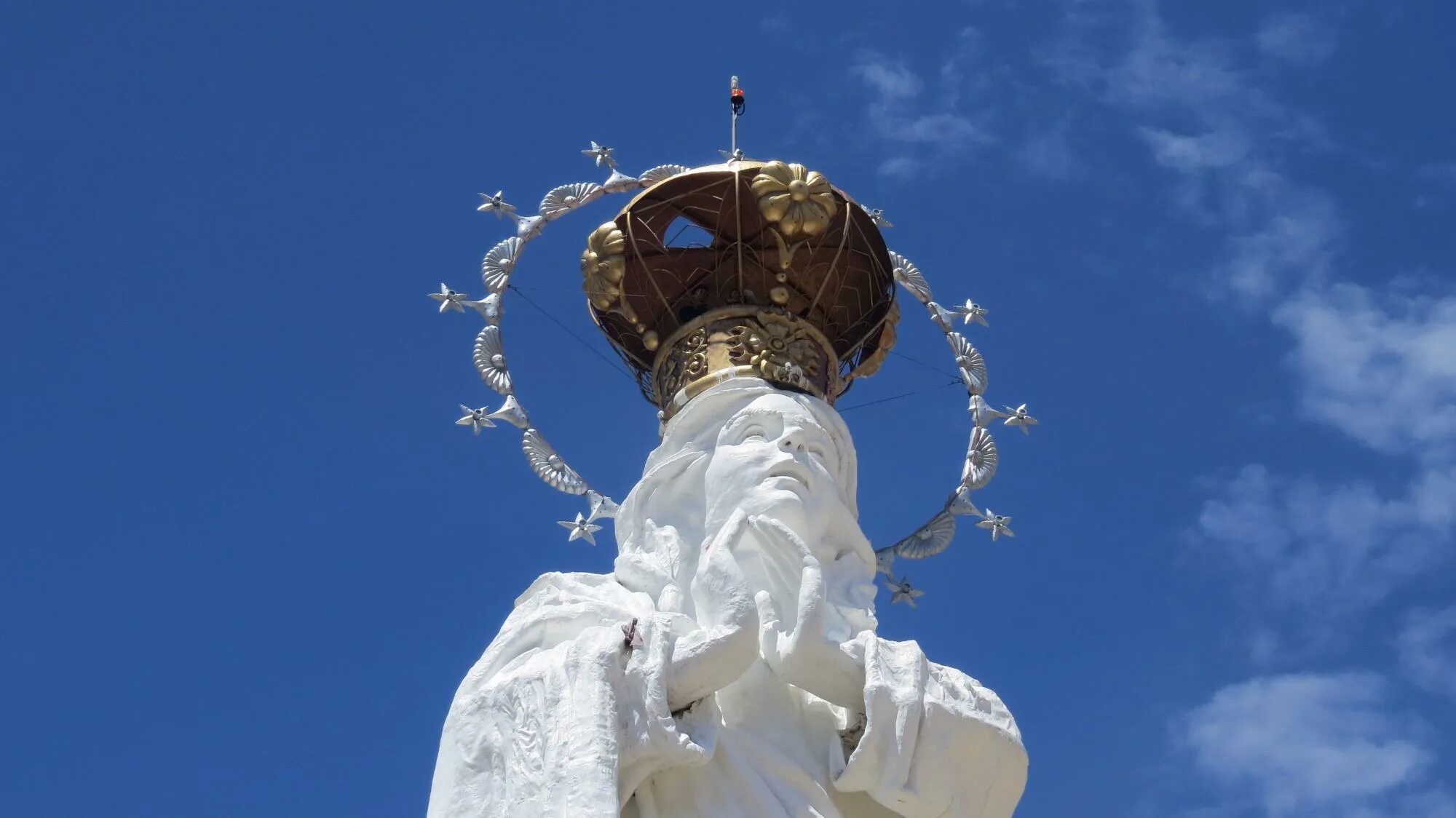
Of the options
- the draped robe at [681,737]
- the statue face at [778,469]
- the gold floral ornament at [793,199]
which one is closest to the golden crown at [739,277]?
the gold floral ornament at [793,199]

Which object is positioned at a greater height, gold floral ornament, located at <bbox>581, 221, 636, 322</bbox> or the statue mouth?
gold floral ornament, located at <bbox>581, 221, 636, 322</bbox>

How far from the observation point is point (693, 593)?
956cm

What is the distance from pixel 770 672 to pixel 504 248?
3404 millimetres

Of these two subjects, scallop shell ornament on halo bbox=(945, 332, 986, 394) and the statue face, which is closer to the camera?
the statue face

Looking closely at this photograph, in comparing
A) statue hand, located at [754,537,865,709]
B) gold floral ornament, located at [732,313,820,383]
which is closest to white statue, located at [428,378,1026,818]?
statue hand, located at [754,537,865,709]

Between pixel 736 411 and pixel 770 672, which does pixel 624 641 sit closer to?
pixel 770 672

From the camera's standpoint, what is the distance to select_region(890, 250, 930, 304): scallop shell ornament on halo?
40.9 feet

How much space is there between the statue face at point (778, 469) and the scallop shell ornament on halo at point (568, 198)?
208 centimetres

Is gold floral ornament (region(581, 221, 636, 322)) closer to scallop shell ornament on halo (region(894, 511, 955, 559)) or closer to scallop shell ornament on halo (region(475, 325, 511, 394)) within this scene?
scallop shell ornament on halo (region(475, 325, 511, 394))

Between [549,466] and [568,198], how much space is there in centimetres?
145

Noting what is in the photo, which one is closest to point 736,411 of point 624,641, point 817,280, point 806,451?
point 806,451

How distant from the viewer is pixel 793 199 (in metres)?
11.4

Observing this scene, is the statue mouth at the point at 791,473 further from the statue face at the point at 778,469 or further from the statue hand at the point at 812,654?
the statue hand at the point at 812,654

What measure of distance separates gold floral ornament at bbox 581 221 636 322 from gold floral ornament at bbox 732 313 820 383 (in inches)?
27.4
